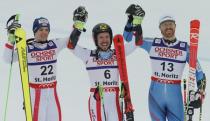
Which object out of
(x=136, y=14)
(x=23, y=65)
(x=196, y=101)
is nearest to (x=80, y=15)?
(x=136, y=14)

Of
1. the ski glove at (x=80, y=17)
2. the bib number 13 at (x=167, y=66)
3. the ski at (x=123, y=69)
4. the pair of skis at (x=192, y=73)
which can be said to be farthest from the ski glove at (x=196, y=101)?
the ski glove at (x=80, y=17)

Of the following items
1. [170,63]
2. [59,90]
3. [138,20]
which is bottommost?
[59,90]

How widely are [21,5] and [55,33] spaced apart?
5.79 feet

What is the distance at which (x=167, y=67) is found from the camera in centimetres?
556

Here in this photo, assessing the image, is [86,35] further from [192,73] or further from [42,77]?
[192,73]

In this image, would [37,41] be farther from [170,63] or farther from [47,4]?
[47,4]

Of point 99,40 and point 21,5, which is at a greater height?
point 21,5

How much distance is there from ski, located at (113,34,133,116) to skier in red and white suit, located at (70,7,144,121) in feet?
0.38

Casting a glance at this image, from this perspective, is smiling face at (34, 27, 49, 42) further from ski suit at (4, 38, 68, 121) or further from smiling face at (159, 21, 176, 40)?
smiling face at (159, 21, 176, 40)

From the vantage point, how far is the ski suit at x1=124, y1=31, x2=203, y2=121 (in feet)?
18.2

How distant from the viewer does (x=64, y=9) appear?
1254 cm

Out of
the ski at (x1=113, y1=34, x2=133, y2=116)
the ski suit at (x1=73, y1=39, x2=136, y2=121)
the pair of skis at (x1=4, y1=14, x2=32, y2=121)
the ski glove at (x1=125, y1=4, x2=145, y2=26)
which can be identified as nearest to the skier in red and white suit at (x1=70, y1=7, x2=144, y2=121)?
the ski suit at (x1=73, y1=39, x2=136, y2=121)

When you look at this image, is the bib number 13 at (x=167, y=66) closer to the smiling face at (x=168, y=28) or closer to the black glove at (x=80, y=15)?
the smiling face at (x=168, y=28)

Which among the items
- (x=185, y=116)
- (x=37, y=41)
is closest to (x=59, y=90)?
(x=37, y=41)
